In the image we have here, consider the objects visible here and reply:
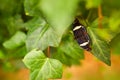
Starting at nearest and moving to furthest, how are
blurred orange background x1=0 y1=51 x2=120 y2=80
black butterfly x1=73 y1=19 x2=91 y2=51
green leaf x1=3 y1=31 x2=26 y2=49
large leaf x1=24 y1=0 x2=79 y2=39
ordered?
1. large leaf x1=24 y1=0 x2=79 y2=39
2. black butterfly x1=73 y1=19 x2=91 y2=51
3. green leaf x1=3 y1=31 x2=26 y2=49
4. blurred orange background x1=0 y1=51 x2=120 y2=80

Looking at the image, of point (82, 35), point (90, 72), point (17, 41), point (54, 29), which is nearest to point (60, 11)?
point (54, 29)

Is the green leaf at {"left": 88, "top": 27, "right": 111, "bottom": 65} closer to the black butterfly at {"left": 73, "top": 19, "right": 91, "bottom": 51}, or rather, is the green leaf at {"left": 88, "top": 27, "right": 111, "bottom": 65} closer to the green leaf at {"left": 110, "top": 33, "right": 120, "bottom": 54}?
the black butterfly at {"left": 73, "top": 19, "right": 91, "bottom": 51}

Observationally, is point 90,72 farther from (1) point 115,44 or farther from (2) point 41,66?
(2) point 41,66

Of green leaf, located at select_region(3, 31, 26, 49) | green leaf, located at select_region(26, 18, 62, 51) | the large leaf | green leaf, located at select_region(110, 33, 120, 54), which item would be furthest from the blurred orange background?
the large leaf

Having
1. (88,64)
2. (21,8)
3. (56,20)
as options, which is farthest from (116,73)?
(56,20)

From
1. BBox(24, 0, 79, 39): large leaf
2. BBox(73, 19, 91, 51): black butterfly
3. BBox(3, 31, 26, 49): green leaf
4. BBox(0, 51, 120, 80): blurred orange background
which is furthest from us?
BBox(0, 51, 120, 80): blurred orange background

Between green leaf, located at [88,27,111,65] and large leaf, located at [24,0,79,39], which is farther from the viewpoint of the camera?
green leaf, located at [88,27,111,65]

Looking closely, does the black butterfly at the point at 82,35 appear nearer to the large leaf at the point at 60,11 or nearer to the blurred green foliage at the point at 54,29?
the blurred green foliage at the point at 54,29
